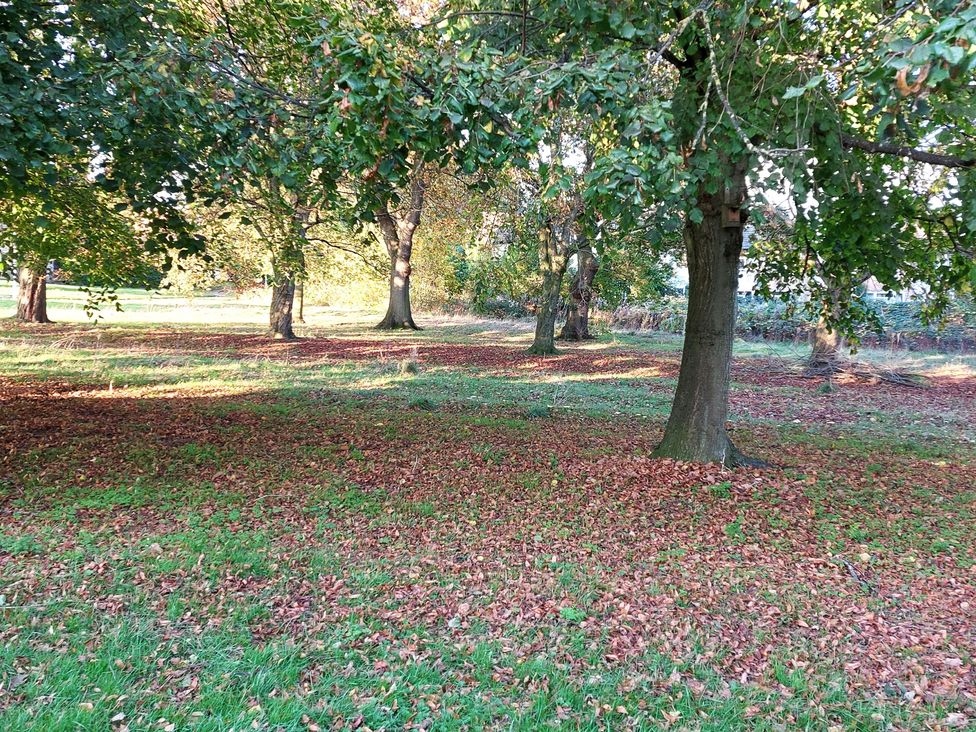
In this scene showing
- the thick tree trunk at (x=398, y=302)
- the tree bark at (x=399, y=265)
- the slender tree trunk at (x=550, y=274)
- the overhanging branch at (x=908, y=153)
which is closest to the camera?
the overhanging branch at (x=908, y=153)

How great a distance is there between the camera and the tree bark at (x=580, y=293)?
70.2 feet

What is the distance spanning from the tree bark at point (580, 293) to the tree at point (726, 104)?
1199cm

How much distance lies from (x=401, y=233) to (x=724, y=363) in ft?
67.0

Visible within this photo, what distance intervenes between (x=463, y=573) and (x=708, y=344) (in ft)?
13.4

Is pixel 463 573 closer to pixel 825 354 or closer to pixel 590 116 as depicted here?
pixel 590 116

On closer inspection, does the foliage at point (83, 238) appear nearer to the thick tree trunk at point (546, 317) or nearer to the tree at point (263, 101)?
the tree at point (263, 101)

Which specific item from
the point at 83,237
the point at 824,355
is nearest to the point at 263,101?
the point at 83,237

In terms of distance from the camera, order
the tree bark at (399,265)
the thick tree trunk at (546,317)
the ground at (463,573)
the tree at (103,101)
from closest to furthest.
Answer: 1. the ground at (463,573)
2. the tree at (103,101)
3. the thick tree trunk at (546,317)
4. the tree bark at (399,265)

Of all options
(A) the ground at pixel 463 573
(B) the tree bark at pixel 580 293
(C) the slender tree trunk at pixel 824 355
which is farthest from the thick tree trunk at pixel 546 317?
(A) the ground at pixel 463 573

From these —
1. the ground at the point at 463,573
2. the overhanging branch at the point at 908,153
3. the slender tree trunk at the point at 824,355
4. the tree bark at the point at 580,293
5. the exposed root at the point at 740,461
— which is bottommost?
the ground at the point at 463,573

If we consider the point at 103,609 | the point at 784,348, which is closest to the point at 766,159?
the point at 103,609

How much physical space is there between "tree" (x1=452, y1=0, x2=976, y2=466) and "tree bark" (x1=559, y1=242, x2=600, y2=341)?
472 inches

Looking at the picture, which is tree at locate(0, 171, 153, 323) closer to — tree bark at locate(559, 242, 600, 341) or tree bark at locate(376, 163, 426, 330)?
tree bark at locate(559, 242, 600, 341)

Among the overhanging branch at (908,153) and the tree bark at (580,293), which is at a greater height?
the overhanging branch at (908,153)
